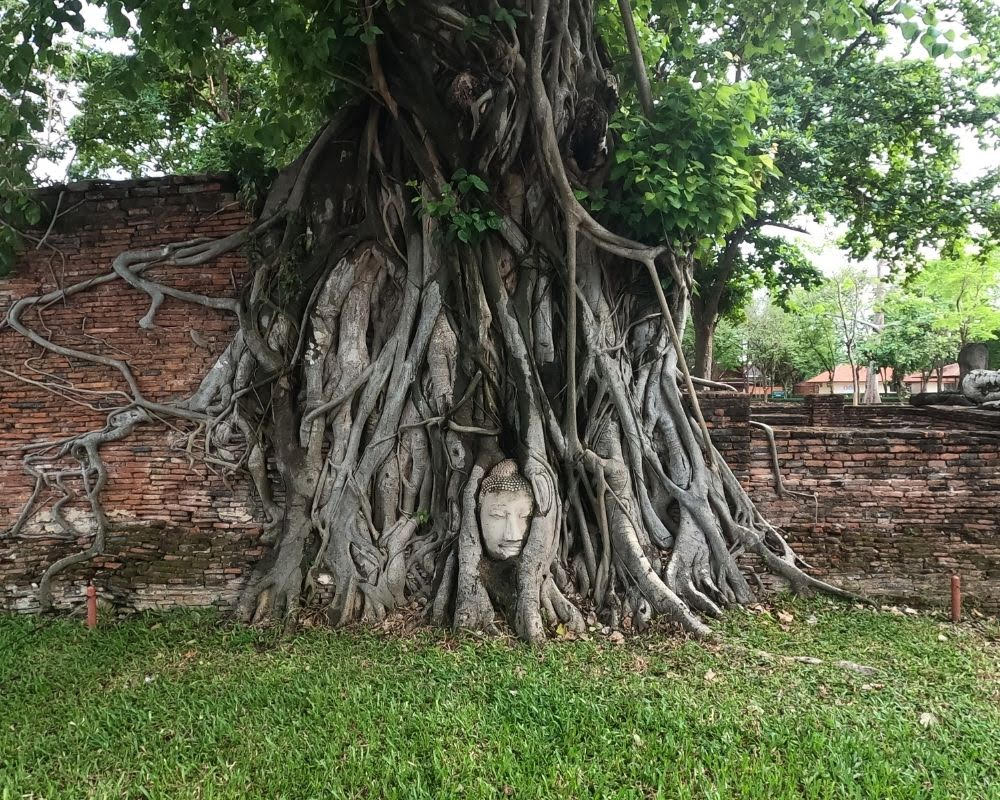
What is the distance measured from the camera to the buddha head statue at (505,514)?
4.18 meters

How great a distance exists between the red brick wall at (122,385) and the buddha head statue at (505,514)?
6.18 feet

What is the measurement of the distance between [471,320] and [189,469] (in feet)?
8.06

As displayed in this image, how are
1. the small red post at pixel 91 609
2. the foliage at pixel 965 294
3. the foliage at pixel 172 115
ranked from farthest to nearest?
the foliage at pixel 965 294 < the foliage at pixel 172 115 < the small red post at pixel 91 609

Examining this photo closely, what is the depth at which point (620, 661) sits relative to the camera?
139 inches

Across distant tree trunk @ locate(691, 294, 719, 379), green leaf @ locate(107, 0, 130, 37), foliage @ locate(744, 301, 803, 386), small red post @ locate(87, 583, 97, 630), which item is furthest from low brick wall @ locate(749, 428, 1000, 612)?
foliage @ locate(744, 301, 803, 386)

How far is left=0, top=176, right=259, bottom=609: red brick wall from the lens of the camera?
4914 mm

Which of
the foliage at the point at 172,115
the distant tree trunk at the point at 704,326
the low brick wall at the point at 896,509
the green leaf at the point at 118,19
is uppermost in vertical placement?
the foliage at the point at 172,115

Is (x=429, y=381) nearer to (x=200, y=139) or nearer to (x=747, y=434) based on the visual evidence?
(x=747, y=434)

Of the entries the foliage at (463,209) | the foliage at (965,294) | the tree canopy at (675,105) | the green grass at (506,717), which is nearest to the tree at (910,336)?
the foliage at (965,294)

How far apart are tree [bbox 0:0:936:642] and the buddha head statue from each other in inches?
0.6

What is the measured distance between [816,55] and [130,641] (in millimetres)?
6240

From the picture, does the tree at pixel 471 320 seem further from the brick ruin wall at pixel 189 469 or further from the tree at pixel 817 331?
the tree at pixel 817 331

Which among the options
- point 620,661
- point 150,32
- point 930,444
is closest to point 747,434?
point 930,444

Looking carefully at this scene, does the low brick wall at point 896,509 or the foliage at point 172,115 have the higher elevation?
the foliage at point 172,115
